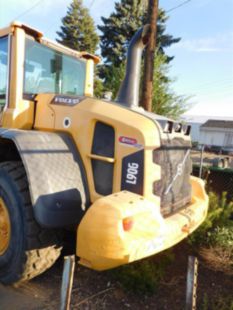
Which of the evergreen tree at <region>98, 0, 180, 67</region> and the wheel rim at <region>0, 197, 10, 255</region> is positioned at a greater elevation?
the evergreen tree at <region>98, 0, 180, 67</region>

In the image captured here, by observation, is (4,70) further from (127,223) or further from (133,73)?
(127,223)

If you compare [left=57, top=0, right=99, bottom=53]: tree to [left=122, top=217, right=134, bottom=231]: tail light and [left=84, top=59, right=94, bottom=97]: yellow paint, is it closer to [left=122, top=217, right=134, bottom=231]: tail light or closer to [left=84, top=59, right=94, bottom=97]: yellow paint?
[left=84, top=59, right=94, bottom=97]: yellow paint

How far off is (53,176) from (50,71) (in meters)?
1.76

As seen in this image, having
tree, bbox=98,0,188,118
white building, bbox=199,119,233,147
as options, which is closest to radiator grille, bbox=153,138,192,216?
tree, bbox=98,0,188,118

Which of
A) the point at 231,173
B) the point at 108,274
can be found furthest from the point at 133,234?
the point at 231,173

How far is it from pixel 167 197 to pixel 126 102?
1236 millimetres

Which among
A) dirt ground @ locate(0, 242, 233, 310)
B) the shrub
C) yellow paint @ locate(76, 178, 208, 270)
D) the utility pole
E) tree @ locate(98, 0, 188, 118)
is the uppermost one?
tree @ locate(98, 0, 188, 118)

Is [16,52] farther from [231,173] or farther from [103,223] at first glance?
[231,173]

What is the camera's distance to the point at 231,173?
637 centimetres

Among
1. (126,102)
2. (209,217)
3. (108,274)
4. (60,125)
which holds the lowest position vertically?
(108,274)

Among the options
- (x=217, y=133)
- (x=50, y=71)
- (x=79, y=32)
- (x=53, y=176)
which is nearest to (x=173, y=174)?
(x=53, y=176)

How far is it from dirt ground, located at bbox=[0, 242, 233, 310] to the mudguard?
0.79 metres

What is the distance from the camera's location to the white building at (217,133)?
41531 mm

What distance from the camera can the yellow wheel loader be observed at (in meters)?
2.51
